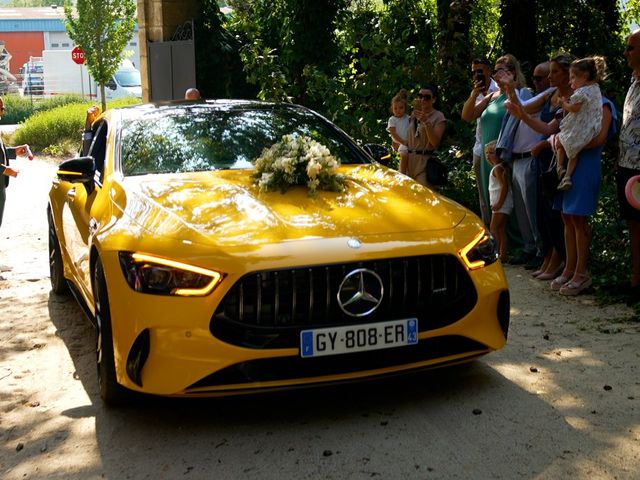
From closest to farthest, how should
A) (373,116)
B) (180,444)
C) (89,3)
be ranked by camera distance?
1. (180,444)
2. (373,116)
3. (89,3)

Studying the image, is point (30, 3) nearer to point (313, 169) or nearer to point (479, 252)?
point (313, 169)

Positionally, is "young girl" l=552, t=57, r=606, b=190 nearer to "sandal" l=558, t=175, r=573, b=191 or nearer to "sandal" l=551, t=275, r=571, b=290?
"sandal" l=558, t=175, r=573, b=191

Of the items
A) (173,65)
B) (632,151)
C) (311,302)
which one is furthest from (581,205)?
(173,65)

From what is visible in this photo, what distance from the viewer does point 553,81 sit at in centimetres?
758

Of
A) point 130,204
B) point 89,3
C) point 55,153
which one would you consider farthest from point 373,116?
point 89,3

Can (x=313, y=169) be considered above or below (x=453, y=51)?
below

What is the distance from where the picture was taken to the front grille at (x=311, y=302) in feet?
14.7

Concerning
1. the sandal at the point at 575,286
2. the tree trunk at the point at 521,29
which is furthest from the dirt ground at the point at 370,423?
the tree trunk at the point at 521,29

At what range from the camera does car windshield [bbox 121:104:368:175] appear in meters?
5.96

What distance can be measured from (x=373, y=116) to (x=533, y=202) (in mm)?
3936

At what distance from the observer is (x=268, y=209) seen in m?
5.04

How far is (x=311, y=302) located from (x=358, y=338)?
28cm

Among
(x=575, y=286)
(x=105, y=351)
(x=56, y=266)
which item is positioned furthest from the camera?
(x=56, y=266)

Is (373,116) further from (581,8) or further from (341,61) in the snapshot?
(581,8)
